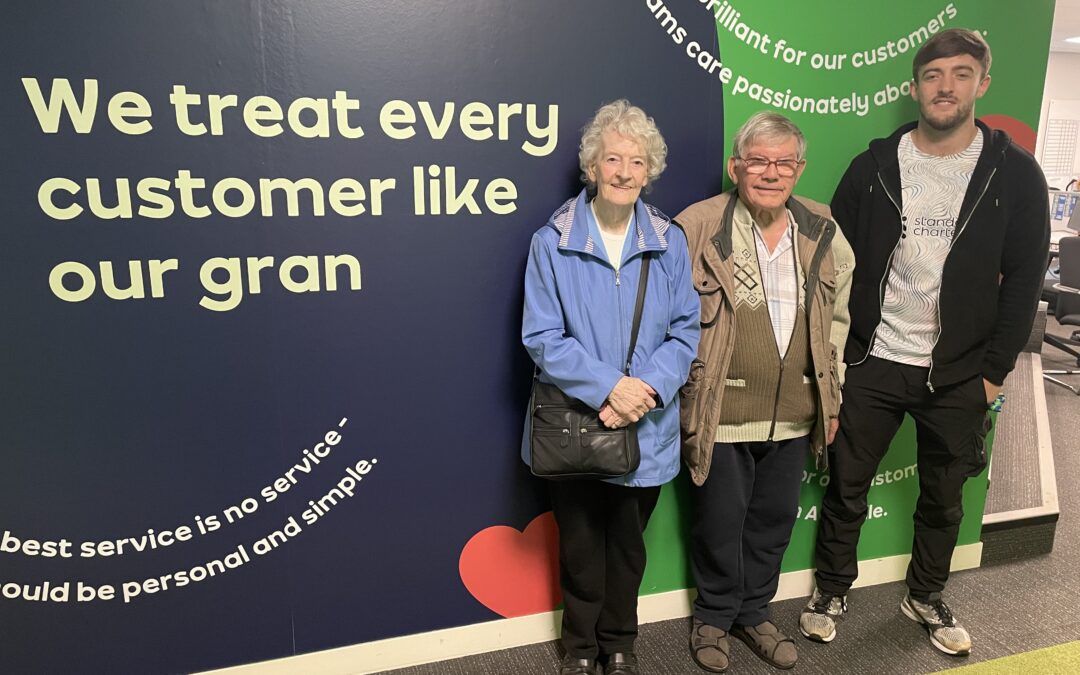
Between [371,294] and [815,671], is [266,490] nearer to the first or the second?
[371,294]

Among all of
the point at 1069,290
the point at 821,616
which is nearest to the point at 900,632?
A: the point at 821,616

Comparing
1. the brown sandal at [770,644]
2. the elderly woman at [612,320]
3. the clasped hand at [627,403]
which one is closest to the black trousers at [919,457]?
the brown sandal at [770,644]

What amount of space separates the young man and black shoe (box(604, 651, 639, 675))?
67 cm

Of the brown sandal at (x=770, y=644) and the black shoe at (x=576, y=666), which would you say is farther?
the brown sandal at (x=770, y=644)

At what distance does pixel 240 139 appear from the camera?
5.97ft

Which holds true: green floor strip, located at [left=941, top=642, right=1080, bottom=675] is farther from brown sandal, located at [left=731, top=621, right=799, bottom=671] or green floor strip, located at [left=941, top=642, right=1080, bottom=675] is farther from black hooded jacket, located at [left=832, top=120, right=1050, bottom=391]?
black hooded jacket, located at [left=832, top=120, right=1050, bottom=391]

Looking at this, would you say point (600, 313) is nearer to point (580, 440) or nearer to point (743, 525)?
point (580, 440)

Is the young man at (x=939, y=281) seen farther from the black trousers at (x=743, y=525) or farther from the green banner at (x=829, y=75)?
the black trousers at (x=743, y=525)

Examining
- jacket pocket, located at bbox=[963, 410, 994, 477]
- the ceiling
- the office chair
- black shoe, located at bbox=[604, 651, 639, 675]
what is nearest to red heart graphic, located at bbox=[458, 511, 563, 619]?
black shoe, located at bbox=[604, 651, 639, 675]

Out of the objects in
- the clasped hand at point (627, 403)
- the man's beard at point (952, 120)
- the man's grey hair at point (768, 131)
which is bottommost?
the clasped hand at point (627, 403)

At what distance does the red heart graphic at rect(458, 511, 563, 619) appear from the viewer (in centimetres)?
227

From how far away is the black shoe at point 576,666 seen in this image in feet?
7.01

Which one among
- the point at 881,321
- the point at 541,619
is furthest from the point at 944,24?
the point at 541,619

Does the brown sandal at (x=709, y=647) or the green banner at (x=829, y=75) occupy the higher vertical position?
the green banner at (x=829, y=75)
